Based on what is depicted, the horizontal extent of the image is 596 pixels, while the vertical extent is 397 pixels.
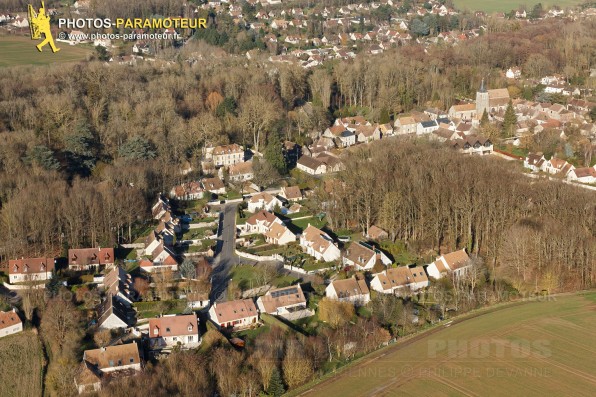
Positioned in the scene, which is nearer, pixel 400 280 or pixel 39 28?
pixel 400 280

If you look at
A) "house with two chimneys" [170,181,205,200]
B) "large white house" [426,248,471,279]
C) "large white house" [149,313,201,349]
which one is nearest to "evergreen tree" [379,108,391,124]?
"house with two chimneys" [170,181,205,200]

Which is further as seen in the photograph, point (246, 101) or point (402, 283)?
point (246, 101)

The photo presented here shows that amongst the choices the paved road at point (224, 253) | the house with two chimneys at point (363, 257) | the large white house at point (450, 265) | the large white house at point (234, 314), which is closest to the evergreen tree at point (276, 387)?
the large white house at point (234, 314)

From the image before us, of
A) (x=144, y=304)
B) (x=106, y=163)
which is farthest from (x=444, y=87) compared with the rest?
(x=144, y=304)

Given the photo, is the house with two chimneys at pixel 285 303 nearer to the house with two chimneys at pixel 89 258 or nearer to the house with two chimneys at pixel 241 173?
the house with two chimneys at pixel 89 258

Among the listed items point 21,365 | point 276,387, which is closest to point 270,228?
point 276,387

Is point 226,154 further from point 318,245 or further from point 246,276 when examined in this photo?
point 246,276

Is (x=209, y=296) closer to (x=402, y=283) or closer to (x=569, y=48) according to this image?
(x=402, y=283)
